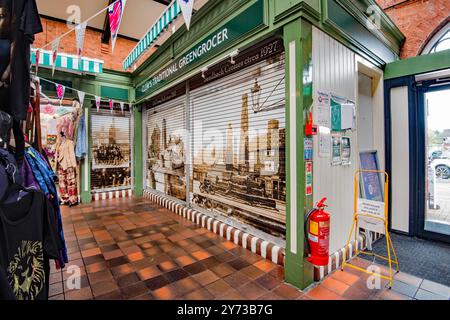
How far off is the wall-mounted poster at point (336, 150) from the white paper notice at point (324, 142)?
10 centimetres

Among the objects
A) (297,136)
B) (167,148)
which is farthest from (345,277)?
(167,148)

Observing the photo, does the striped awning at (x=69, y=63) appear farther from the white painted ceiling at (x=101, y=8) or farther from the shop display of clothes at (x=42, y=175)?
the shop display of clothes at (x=42, y=175)

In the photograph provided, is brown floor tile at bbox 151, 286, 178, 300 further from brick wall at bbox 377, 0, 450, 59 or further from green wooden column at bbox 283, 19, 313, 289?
brick wall at bbox 377, 0, 450, 59

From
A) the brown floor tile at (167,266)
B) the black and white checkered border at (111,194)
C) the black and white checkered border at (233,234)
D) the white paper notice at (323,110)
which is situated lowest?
the brown floor tile at (167,266)

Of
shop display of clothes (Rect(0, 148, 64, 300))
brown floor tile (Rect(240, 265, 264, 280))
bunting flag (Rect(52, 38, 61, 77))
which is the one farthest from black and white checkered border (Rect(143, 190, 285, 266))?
bunting flag (Rect(52, 38, 61, 77))

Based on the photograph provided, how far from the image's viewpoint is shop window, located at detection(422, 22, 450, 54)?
4.11 metres

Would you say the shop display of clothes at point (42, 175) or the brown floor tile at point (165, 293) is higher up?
→ the shop display of clothes at point (42, 175)

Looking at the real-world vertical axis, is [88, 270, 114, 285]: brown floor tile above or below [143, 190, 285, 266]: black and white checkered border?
below

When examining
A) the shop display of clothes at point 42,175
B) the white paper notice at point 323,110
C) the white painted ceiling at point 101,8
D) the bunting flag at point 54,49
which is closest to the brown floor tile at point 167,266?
the shop display of clothes at point 42,175

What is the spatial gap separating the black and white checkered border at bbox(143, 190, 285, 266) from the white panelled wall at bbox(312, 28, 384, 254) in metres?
0.70

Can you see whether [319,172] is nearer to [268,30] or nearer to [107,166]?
[268,30]

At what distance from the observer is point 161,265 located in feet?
9.36

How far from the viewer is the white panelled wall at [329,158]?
2566 millimetres
